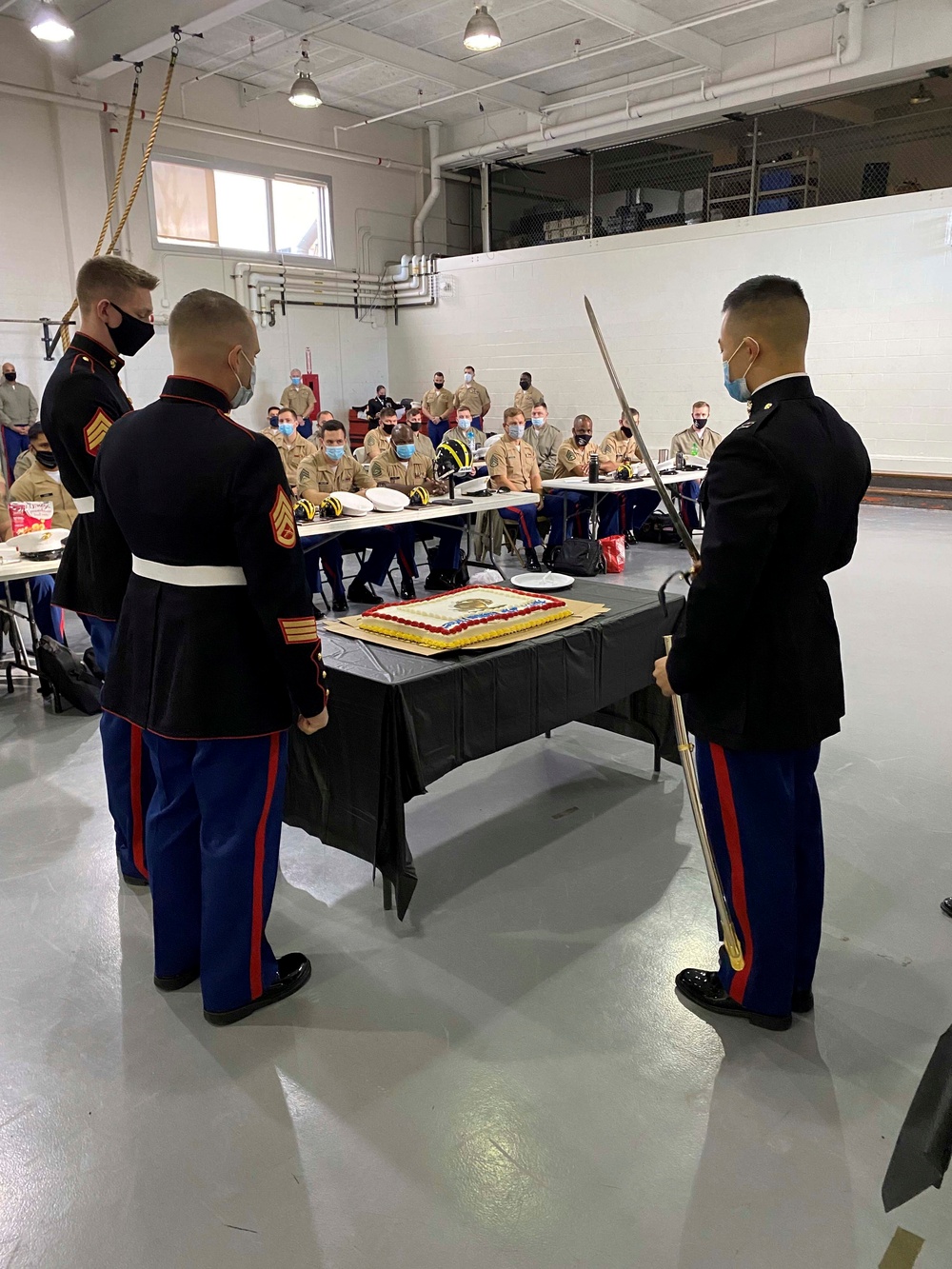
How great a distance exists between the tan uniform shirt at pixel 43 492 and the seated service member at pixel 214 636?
3.37m

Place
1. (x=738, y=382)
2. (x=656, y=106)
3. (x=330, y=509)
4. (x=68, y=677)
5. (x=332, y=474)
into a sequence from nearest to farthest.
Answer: (x=738, y=382), (x=68, y=677), (x=330, y=509), (x=332, y=474), (x=656, y=106)

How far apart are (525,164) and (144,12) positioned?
22.5 ft

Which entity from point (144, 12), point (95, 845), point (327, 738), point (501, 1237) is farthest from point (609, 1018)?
point (144, 12)

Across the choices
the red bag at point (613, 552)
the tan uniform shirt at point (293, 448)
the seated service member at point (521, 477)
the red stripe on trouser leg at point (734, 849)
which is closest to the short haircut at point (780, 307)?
the red stripe on trouser leg at point (734, 849)

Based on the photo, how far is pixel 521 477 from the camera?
7391 millimetres

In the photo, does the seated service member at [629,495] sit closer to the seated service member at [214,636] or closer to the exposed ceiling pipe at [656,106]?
the exposed ceiling pipe at [656,106]

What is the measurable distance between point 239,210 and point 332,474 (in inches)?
322

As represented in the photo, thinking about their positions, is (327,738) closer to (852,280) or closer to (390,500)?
(390,500)

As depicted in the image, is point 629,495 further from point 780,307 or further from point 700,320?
point 780,307

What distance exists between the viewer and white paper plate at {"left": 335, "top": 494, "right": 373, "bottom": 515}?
18.3ft

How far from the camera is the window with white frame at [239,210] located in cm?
1196

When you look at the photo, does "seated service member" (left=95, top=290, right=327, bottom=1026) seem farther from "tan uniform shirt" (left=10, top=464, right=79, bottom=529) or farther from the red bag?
the red bag

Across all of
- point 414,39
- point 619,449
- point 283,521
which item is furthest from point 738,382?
point 414,39

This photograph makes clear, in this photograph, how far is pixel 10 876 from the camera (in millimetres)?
2684
